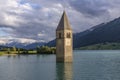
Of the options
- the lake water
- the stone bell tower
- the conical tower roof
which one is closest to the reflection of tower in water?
the lake water

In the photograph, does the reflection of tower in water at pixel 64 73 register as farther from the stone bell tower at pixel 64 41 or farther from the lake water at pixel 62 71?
the stone bell tower at pixel 64 41

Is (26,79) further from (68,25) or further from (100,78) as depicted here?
(68,25)

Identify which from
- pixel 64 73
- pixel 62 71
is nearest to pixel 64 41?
pixel 62 71

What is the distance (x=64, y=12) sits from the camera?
313ft

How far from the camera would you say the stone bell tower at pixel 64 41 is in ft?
301

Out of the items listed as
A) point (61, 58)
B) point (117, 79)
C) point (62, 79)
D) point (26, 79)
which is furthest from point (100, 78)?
point (61, 58)

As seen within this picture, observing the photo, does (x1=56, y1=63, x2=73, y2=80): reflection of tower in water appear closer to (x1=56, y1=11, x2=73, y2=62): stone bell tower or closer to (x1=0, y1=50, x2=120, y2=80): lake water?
(x1=0, y1=50, x2=120, y2=80): lake water

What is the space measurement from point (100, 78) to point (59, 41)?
43.3m

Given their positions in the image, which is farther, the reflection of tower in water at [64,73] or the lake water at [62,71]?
the lake water at [62,71]

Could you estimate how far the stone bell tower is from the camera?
91.8 meters

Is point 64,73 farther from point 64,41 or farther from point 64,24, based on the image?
point 64,24

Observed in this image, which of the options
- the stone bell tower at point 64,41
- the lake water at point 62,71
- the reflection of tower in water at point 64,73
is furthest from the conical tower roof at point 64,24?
the reflection of tower in water at point 64,73

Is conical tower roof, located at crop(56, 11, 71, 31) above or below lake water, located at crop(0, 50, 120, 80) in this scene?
above

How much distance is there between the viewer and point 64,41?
9269cm
